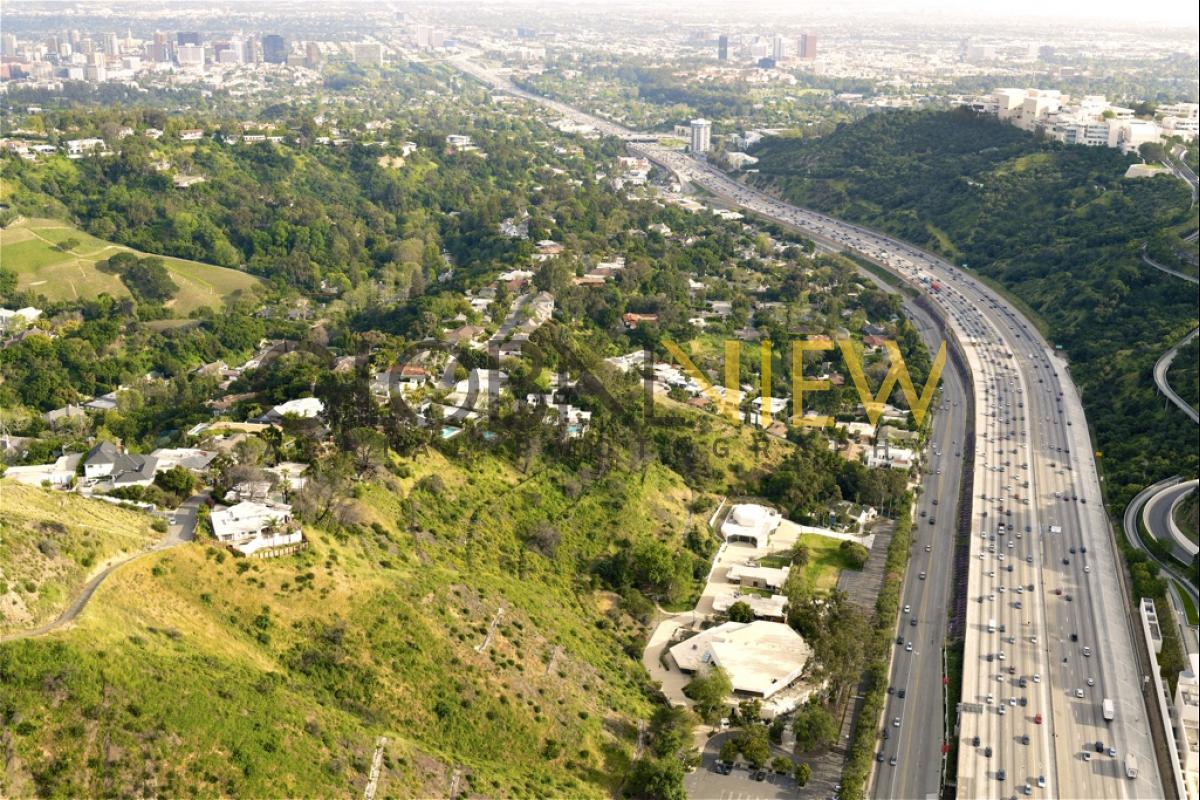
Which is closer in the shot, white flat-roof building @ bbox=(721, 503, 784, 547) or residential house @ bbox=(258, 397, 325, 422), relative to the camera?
residential house @ bbox=(258, 397, 325, 422)

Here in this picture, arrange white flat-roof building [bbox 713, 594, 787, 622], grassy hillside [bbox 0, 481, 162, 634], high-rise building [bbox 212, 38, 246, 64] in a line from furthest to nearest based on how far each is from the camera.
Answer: high-rise building [bbox 212, 38, 246, 64]
white flat-roof building [bbox 713, 594, 787, 622]
grassy hillside [bbox 0, 481, 162, 634]

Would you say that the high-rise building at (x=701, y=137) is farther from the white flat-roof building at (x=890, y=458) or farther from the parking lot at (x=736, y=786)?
the parking lot at (x=736, y=786)

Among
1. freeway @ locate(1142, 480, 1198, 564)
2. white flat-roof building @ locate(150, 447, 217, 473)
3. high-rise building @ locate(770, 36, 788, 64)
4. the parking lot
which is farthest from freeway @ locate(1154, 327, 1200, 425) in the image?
high-rise building @ locate(770, 36, 788, 64)

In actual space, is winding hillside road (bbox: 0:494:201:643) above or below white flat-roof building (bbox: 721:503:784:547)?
above

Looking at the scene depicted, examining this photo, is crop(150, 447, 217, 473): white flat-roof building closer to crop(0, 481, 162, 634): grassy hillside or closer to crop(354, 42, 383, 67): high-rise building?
crop(0, 481, 162, 634): grassy hillside

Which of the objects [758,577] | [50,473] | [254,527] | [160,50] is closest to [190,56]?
[160,50]

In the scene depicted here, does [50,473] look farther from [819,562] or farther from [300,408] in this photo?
[819,562]

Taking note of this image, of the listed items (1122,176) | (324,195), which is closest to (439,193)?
(324,195)
